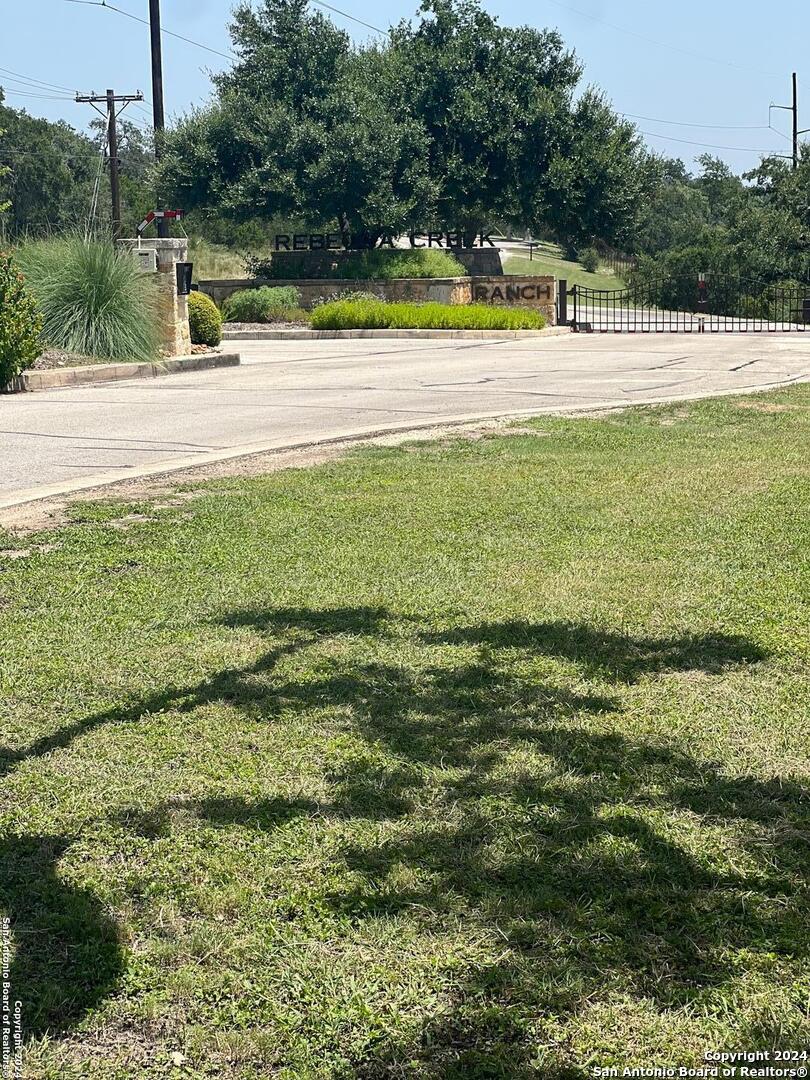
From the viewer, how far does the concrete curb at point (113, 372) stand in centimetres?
1627

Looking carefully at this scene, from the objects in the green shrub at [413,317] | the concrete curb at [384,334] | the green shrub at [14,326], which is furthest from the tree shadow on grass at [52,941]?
the green shrub at [413,317]

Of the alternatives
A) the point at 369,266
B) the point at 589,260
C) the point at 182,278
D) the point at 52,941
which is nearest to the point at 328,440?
the point at 52,941

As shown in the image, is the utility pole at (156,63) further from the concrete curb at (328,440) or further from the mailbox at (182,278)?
Result: the concrete curb at (328,440)

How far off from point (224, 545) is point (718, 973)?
4.39m

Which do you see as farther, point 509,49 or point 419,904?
point 509,49

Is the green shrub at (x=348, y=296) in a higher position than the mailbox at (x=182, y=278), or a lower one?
higher

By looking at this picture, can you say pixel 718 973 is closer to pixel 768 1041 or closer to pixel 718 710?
pixel 768 1041

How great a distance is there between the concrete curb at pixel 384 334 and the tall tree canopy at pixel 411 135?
8.56 m

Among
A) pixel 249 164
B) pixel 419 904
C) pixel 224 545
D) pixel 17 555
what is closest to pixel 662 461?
pixel 224 545

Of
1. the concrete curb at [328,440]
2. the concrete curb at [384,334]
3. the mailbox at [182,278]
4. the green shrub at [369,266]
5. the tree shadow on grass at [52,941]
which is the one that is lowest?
the tree shadow on grass at [52,941]

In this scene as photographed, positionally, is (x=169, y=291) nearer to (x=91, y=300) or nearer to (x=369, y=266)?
(x=91, y=300)

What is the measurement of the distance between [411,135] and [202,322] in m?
17.8

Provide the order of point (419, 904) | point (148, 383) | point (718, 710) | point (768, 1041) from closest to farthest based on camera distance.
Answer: point (768, 1041) < point (419, 904) < point (718, 710) < point (148, 383)

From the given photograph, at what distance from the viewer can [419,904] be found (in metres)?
2.91
